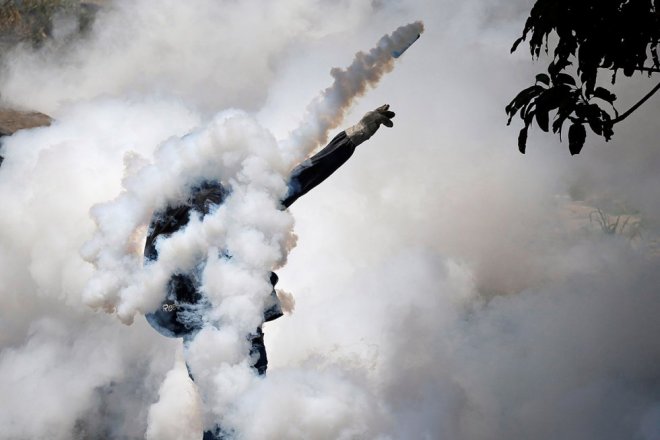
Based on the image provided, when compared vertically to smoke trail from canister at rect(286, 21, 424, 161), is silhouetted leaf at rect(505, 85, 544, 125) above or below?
below

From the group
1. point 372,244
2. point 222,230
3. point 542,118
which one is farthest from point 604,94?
point 372,244

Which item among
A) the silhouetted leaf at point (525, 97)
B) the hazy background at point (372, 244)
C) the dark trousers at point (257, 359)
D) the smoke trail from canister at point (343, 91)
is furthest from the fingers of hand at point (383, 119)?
the silhouetted leaf at point (525, 97)

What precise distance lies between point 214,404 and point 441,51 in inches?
381

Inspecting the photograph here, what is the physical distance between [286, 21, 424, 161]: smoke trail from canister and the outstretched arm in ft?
0.94

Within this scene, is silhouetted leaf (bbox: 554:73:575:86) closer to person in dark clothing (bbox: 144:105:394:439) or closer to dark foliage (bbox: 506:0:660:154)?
dark foliage (bbox: 506:0:660:154)

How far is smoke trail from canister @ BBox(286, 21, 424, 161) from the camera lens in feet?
23.3

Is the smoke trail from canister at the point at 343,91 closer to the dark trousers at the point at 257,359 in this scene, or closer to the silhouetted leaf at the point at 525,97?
the dark trousers at the point at 257,359

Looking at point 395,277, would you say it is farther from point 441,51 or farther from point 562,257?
point 441,51

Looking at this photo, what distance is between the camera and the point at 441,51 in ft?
46.8

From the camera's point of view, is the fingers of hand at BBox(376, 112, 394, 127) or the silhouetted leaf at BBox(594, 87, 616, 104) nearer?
the silhouetted leaf at BBox(594, 87, 616, 104)

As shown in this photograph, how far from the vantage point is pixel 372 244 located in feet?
38.6

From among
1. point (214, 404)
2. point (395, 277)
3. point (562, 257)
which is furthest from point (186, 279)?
point (562, 257)

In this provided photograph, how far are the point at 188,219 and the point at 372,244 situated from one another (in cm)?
538

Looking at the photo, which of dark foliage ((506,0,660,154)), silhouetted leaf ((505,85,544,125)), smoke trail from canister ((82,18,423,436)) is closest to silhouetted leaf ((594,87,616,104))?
dark foliage ((506,0,660,154))
